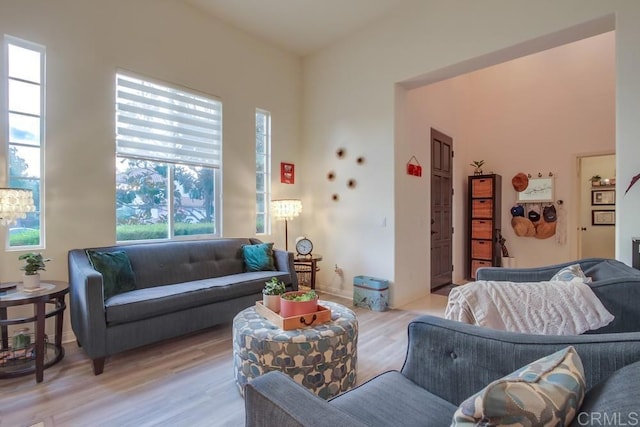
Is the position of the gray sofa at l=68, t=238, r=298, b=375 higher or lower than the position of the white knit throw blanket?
lower

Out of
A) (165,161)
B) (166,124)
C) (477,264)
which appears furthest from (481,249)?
(166,124)

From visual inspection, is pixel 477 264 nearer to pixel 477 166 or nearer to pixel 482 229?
pixel 482 229

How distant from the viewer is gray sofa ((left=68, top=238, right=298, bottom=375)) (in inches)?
93.0

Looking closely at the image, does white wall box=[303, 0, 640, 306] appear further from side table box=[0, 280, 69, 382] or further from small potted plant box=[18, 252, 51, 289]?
small potted plant box=[18, 252, 51, 289]

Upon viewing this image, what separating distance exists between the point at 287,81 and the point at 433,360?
4.49 m

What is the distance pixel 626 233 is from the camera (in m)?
2.59

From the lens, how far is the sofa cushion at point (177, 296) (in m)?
2.48

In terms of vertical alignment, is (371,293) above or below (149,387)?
above

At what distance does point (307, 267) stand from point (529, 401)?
3712 millimetres

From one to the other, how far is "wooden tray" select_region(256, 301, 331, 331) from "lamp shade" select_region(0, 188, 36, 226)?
2.00 meters

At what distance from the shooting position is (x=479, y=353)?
3.95 ft

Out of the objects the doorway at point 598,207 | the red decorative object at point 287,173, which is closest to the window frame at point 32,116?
the red decorative object at point 287,173

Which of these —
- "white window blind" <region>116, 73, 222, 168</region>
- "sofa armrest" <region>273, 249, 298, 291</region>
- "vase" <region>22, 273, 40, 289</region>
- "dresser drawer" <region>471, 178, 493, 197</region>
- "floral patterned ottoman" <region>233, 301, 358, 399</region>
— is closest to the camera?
"floral patterned ottoman" <region>233, 301, 358, 399</region>

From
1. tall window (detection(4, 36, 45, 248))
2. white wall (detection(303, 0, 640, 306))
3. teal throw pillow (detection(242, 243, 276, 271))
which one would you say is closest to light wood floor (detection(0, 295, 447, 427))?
teal throw pillow (detection(242, 243, 276, 271))
